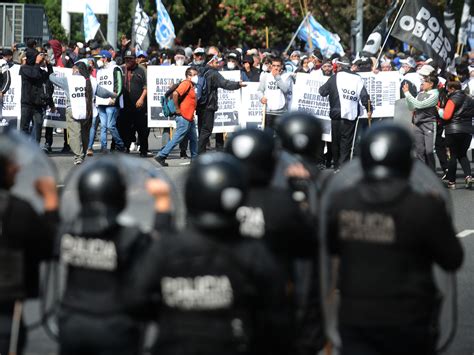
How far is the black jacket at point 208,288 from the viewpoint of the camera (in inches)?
177

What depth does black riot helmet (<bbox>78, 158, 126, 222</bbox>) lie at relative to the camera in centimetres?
512

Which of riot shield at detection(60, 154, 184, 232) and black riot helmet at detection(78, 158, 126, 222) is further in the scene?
riot shield at detection(60, 154, 184, 232)

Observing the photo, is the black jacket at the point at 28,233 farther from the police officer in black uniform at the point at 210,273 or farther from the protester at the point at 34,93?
the protester at the point at 34,93

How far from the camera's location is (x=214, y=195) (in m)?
4.49

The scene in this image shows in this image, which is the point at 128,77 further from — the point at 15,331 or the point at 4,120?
the point at 15,331

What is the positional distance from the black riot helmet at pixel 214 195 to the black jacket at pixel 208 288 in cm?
5

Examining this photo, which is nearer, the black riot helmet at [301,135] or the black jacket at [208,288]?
the black jacket at [208,288]

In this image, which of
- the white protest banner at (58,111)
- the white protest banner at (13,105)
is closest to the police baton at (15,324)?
the white protest banner at (13,105)

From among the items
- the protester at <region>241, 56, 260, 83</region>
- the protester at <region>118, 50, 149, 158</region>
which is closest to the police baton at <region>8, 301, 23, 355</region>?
the protester at <region>118, 50, 149, 158</region>

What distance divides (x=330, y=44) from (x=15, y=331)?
1162 inches

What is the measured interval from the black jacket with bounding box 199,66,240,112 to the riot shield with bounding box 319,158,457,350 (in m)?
14.7

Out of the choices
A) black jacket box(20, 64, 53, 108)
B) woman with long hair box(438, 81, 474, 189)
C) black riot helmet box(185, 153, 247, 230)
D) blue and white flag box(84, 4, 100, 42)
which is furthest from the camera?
blue and white flag box(84, 4, 100, 42)

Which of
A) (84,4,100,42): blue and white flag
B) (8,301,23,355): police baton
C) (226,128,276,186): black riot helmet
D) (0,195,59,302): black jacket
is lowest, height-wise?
(8,301,23,355): police baton

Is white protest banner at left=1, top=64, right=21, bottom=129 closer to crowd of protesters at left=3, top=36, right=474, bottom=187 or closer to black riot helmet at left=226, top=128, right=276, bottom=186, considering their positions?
crowd of protesters at left=3, top=36, right=474, bottom=187
